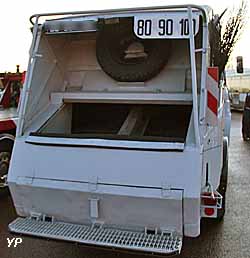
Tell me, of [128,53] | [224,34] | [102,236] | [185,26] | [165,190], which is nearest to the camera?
[165,190]

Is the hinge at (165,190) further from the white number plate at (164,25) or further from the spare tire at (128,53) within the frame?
the spare tire at (128,53)

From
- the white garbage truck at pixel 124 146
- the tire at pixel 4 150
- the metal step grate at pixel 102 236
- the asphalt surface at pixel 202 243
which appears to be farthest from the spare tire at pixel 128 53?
the tire at pixel 4 150

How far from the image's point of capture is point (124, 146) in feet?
10.8

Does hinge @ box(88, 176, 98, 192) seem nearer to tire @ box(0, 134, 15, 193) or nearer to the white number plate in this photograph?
the white number plate

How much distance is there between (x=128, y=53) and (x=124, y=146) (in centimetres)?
134

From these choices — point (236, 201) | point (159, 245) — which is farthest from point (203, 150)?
point (236, 201)

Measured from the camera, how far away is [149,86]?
4180mm

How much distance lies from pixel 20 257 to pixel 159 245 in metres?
1.56

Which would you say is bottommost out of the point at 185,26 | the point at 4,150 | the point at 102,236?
the point at 4,150

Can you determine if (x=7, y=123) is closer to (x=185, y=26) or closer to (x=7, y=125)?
(x=7, y=125)

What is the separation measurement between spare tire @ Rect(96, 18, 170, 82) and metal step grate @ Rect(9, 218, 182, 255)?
1.56 m

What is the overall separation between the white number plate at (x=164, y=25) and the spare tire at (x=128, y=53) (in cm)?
48

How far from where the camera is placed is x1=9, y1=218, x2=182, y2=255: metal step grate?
10.1 ft

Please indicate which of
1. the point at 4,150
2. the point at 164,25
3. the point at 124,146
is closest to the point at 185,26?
the point at 164,25
